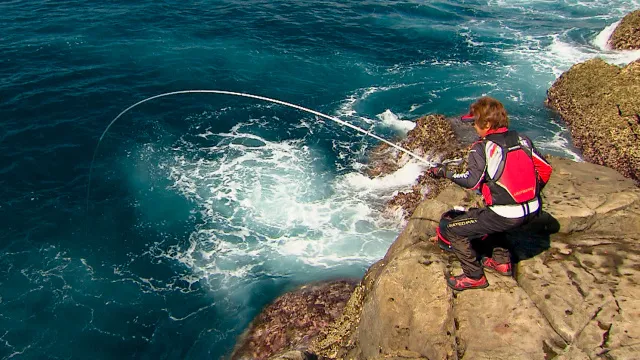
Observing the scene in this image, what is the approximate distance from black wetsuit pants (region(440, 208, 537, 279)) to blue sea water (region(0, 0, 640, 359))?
8322 mm

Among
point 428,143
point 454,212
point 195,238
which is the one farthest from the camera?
point 428,143

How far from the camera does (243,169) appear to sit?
21.3 meters

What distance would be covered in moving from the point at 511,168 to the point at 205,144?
1837cm

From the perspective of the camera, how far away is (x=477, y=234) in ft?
25.2

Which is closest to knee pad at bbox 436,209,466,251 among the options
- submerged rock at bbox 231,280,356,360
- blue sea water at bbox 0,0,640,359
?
A: submerged rock at bbox 231,280,356,360

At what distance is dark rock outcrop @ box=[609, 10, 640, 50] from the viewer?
104 ft

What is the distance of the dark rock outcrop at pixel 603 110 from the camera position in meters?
18.9

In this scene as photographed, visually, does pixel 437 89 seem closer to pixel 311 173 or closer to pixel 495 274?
pixel 311 173

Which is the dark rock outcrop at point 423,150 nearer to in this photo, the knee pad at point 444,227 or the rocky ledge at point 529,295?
the rocky ledge at point 529,295

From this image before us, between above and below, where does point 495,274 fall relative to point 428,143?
above

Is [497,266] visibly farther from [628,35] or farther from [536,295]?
[628,35]

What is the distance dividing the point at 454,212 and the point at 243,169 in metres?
14.0

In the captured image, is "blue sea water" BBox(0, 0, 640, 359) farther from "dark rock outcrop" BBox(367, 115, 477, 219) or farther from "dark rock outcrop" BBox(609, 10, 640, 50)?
"dark rock outcrop" BBox(609, 10, 640, 50)

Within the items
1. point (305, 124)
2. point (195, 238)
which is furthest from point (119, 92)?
point (195, 238)
